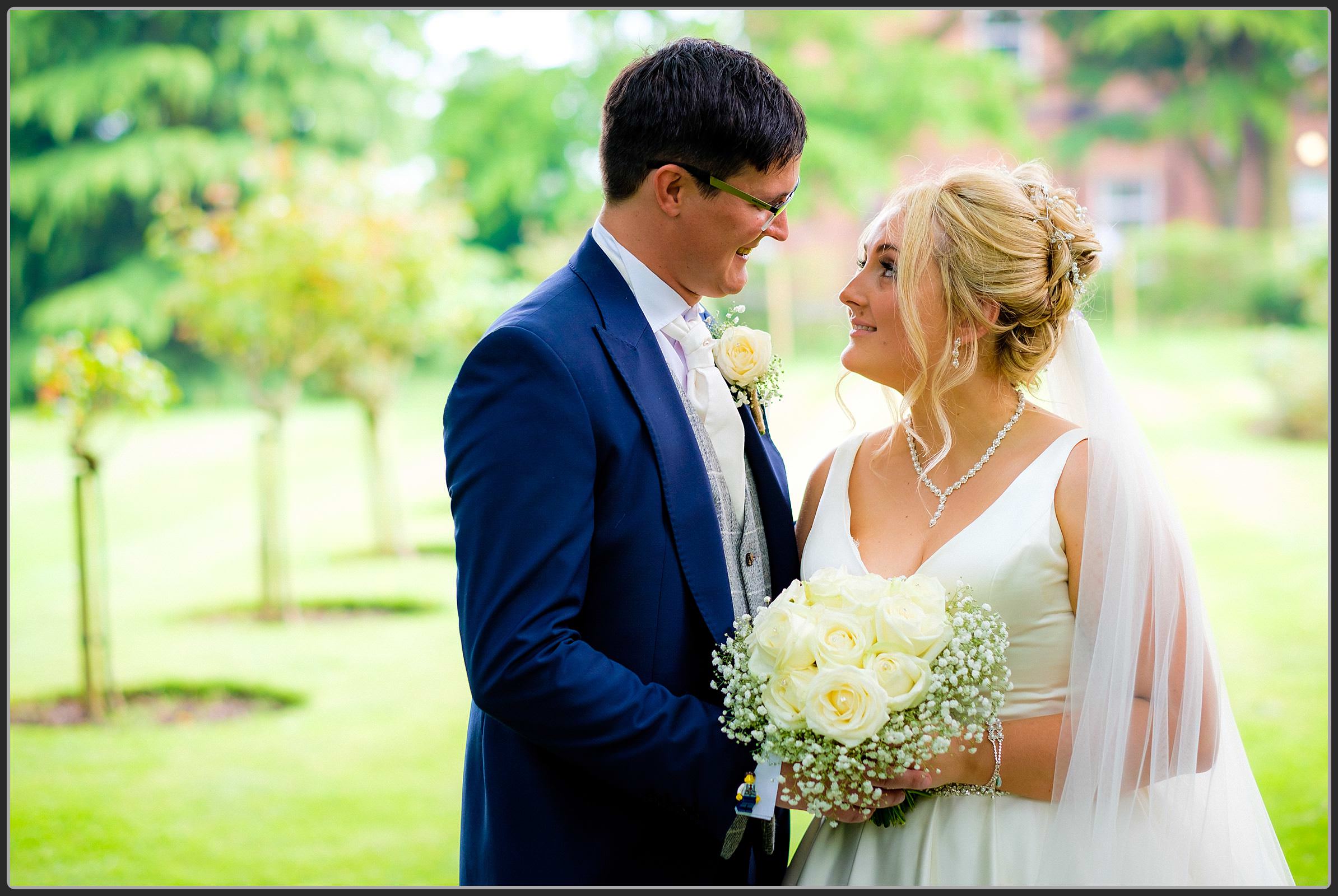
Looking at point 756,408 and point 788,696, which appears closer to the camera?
point 788,696

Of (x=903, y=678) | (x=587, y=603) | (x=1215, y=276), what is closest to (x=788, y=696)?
(x=903, y=678)

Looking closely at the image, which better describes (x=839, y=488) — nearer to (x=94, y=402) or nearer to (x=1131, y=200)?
(x=94, y=402)

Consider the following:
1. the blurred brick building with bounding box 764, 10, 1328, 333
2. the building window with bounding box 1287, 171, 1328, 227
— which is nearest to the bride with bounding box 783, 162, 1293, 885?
the blurred brick building with bounding box 764, 10, 1328, 333

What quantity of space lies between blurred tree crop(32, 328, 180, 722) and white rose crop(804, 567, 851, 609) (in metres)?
5.87

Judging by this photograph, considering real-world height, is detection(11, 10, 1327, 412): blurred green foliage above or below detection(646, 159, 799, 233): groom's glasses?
above

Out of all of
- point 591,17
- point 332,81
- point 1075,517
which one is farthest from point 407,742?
point 332,81

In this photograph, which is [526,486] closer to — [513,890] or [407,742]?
[513,890]

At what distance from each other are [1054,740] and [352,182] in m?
9.05

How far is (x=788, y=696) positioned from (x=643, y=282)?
101cm

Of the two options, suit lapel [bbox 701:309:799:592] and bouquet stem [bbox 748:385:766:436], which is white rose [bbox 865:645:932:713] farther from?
bouquet stem [bbox 748:385:766:436]

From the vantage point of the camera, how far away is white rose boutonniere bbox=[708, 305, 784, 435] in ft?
8.68

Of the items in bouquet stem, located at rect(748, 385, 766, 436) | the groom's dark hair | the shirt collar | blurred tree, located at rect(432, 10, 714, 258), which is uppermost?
blurred tree, located at rect(432, 10, 714, 258)

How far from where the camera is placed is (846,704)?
2.08 meters

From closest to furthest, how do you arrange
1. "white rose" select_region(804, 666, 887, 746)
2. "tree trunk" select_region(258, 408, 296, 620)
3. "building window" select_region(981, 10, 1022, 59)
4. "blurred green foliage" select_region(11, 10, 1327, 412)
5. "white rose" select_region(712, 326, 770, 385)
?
1. "white rose" select_region(804, 666, 887, 746)
2. "white rose" select_region(712, 326, 770, 385)
3. "tree trunk" select_region(258, 408, 296, 620)
4. "blurred green foliage" select_region(11, 10, 1327, 412)
5. "building window" select_region(981, 10, 1022, 59)
